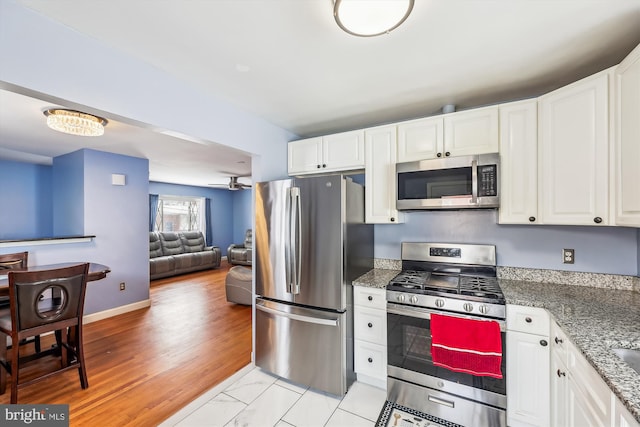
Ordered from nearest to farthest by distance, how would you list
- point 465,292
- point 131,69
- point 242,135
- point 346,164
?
1. point 131,69
2. point 465,292
3. point 242,135
4. point 346,164

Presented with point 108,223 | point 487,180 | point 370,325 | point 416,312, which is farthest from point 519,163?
point 108,223

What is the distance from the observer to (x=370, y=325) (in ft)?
6.98

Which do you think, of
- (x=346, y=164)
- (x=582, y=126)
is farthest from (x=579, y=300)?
(x=346, y=164)

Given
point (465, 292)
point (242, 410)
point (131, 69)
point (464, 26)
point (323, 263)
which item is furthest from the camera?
point (323, 263)

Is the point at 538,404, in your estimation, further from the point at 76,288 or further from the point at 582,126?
the point at 76,288

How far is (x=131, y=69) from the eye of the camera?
5.17 feet

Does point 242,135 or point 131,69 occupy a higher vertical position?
point 131,69

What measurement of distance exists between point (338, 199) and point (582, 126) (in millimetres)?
1565

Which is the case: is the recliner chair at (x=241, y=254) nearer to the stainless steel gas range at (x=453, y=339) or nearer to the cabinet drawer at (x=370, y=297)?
the cabinet drawer at (x=370, y=297)

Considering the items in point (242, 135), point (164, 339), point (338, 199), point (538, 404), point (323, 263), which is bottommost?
point (164, 339)

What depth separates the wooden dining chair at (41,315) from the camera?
6.18 ft

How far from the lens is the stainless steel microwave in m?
1.91

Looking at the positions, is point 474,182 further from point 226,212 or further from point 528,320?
point 226,212

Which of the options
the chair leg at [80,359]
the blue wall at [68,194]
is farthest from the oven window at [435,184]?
the blue wall at [68,194]
